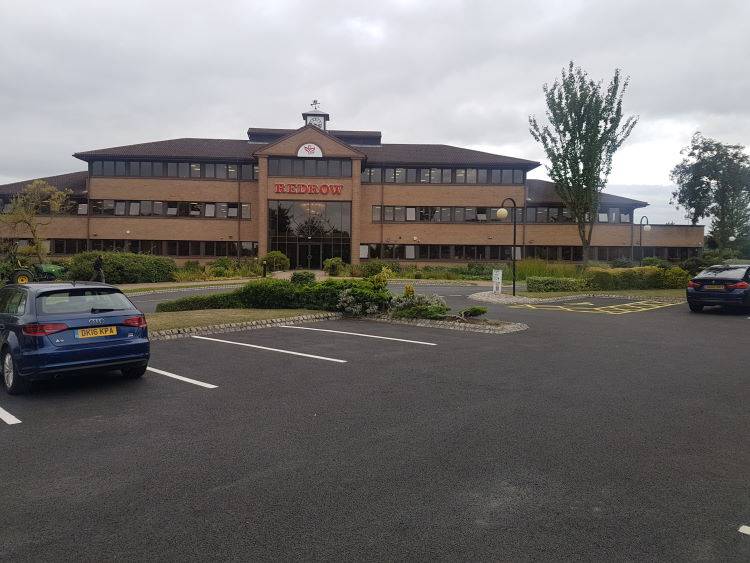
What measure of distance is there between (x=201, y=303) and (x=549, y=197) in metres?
35.8

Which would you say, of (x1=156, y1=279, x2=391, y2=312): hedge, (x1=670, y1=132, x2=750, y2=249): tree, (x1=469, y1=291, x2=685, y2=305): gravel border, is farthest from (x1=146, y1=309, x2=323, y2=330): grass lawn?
(x1=670, y1=132, x2=750, y2=249): tree

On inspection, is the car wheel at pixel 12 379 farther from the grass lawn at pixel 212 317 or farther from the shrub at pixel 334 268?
the shrub at pixel 334 268

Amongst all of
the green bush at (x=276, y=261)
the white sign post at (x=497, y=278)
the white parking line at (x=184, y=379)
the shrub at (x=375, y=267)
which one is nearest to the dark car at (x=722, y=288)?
the white sign post at (x=497, y=278)

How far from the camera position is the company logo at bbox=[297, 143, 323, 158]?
42.4 meters

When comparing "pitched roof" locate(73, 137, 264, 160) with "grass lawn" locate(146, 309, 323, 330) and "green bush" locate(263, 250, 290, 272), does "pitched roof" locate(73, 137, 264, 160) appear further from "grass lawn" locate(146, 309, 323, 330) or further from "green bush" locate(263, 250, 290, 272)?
"grass lawn" locate(146, 309, 323, 330)

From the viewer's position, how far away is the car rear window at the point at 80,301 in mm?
7141

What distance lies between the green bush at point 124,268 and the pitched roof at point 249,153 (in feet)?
45.0

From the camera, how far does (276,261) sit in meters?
39.5

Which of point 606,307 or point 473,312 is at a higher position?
point 473,312

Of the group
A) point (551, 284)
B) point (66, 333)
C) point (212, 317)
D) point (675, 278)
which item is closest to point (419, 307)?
point (212, 317)

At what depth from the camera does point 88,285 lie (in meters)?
7.72

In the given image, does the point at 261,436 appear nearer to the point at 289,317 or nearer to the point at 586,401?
the point at 586,401

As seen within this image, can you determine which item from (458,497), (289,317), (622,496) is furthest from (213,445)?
(289,317)

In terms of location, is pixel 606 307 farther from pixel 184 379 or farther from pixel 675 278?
pixel 184 379
